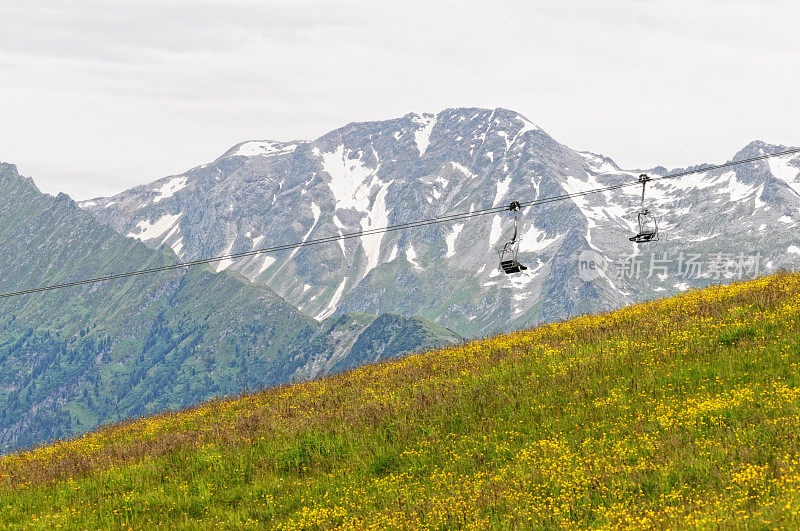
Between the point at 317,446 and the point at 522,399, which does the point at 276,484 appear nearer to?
the point at 317,446

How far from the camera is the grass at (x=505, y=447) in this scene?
11602 millimetres

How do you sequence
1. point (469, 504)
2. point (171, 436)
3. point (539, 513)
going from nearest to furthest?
point (539, 513) < point (469, 504) < point (171, 436)

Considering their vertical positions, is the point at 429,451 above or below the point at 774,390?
below

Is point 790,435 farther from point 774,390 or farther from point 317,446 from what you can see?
point 317,446

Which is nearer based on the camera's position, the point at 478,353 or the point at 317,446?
the point at 317,446

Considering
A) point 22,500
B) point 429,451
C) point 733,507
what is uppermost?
point 733,507

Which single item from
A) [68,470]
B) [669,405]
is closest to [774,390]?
[669,405]

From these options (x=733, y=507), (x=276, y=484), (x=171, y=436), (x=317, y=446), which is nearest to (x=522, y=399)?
(x=317, y=446)

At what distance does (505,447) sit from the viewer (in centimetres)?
1446

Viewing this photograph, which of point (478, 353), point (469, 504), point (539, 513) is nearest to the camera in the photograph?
point (539, 513)

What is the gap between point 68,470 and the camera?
1689 centimetres

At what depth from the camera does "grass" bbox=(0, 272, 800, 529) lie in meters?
11.6

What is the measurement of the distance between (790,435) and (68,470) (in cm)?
1511

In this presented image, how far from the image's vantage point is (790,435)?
11.9 metres
